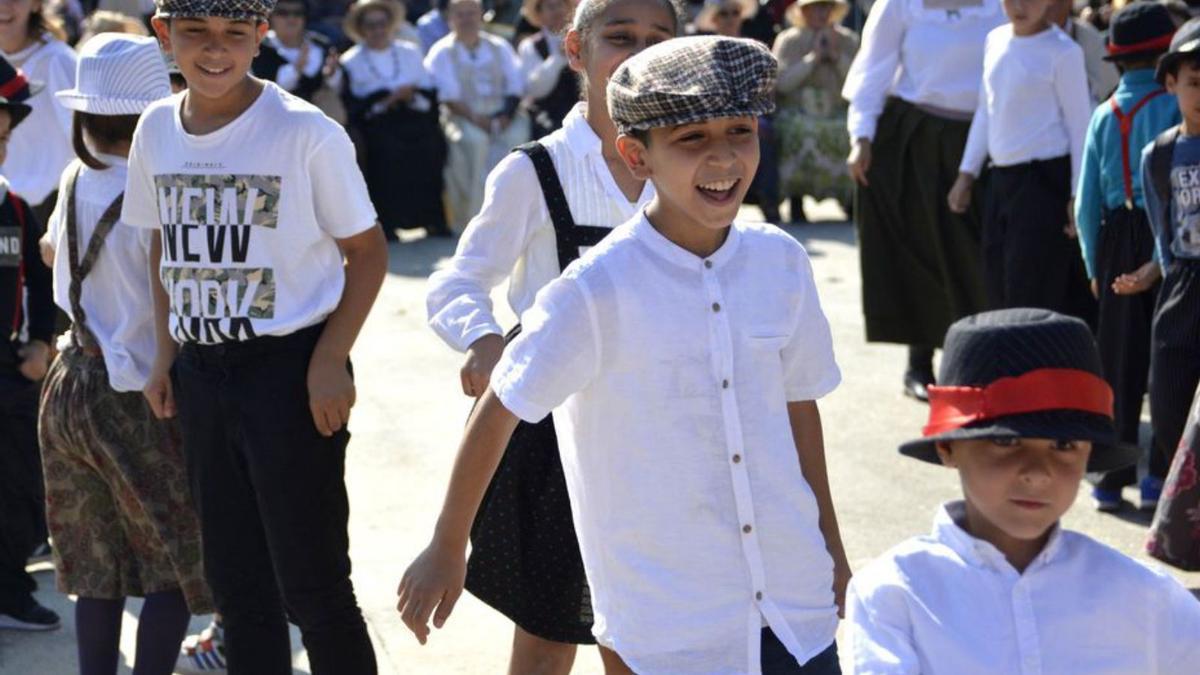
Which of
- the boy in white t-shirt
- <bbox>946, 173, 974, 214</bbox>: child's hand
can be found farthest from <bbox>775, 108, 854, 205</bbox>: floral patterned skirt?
the boy in white t-shirt

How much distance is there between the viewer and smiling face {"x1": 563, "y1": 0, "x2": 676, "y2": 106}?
427cm

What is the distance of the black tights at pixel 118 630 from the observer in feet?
16.8

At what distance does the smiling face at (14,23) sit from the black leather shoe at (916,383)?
4056mm

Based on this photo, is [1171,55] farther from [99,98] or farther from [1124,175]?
[99,98]

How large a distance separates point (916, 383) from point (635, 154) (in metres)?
5.61

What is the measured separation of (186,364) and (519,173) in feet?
3.09

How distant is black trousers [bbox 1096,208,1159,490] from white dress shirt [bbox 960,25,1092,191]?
2.06ft

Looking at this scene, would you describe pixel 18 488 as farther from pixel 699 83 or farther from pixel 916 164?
pixel 916 164

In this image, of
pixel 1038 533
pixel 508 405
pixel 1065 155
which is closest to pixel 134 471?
pixel 508 405

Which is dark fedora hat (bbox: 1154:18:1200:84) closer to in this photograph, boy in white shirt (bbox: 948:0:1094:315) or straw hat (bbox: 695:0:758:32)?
boy in white shirt (bbox: 948:0:1094:315)

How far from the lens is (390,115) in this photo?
1517cm

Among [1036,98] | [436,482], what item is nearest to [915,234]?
[1036,98]

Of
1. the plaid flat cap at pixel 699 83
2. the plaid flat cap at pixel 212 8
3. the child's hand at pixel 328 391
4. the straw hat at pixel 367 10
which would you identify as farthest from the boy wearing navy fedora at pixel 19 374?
the straw hat at pixel 367 10

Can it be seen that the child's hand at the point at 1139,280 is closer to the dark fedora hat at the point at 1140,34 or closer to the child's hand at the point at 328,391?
the dark fedora hat at the point at 1140,34
